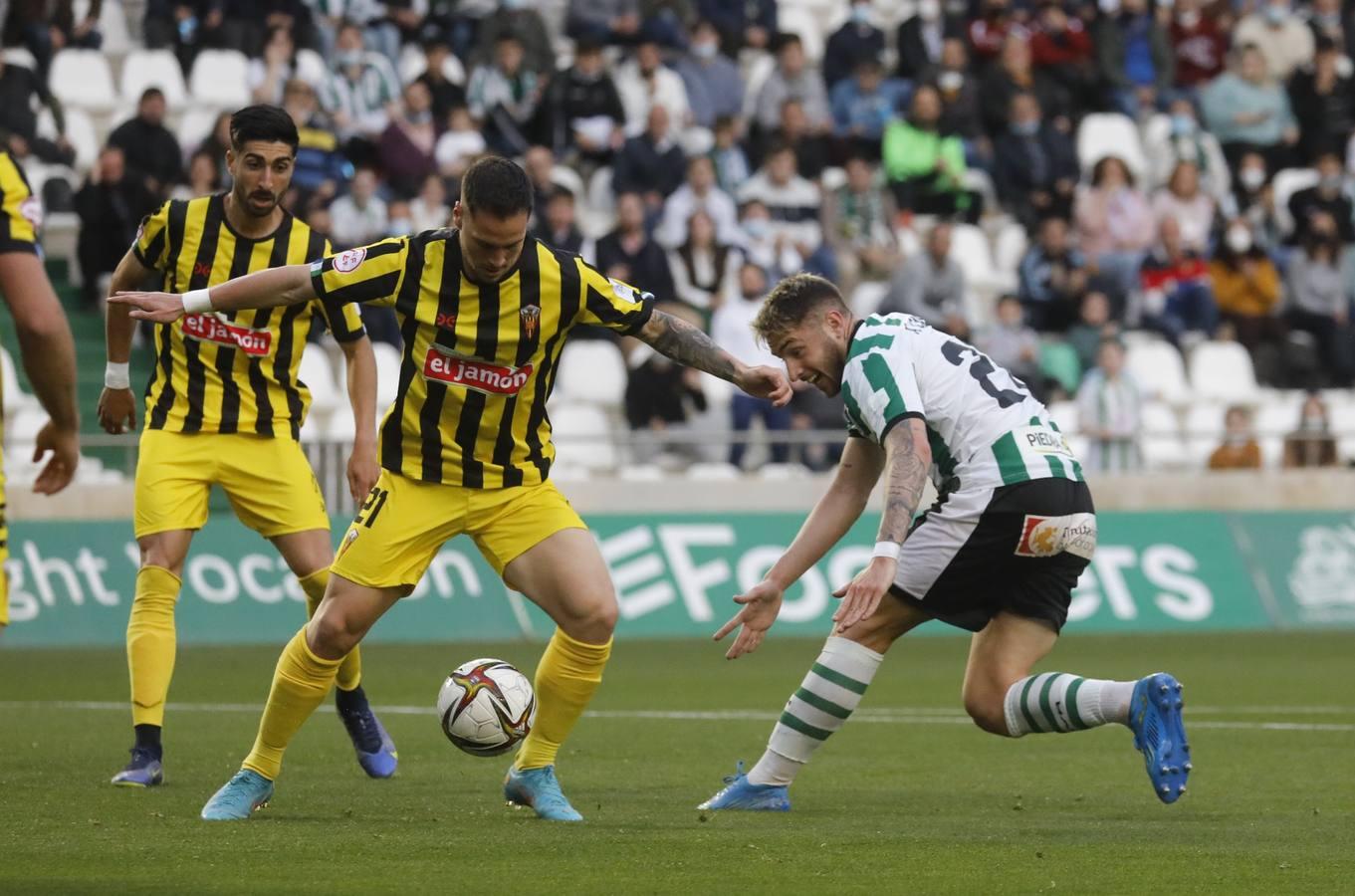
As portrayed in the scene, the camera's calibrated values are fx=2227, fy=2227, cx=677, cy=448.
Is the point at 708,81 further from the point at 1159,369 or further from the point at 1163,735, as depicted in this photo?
the point at 1163,735

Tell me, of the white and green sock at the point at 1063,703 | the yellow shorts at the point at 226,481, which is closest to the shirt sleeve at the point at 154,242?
the yellow shorts at the point at 226,481

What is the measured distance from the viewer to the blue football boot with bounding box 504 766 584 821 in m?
7.47

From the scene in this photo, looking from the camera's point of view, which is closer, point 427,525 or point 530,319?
point 530,319

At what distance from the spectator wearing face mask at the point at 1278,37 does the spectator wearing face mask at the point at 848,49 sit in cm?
488

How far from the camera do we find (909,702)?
12.3 meters

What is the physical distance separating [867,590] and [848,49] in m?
17.3

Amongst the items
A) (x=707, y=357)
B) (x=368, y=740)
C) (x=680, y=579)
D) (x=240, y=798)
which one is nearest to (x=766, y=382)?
(x=707, y=357)

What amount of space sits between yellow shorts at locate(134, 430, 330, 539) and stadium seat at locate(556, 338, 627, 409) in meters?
10.4

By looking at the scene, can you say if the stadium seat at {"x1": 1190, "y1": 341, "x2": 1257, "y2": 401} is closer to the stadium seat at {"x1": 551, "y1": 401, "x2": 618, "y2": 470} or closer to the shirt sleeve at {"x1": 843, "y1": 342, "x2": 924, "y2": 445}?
the stadium seat at {"x1": 551, "y1": 401, "x2": 618, "y2": 470}

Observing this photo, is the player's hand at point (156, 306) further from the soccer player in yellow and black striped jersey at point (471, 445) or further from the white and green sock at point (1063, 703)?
the white and green sock at point (1063, 703)

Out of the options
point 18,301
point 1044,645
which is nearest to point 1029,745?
point 1044,645

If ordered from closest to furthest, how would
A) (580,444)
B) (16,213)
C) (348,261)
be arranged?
(16,213)
(348,261)
(580,444)

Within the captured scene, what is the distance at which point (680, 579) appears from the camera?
56.1 feet

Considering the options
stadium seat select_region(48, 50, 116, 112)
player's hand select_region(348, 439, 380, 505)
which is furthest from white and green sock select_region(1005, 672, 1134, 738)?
stadium seat select_region(48, 50, 116, 112)
